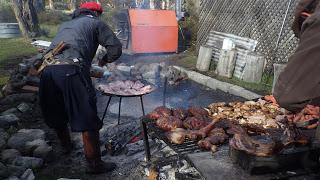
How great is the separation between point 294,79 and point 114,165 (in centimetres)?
374

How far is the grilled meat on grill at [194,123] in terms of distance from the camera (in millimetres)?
4367

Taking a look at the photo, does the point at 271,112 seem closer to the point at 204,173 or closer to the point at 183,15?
the point at 204,173

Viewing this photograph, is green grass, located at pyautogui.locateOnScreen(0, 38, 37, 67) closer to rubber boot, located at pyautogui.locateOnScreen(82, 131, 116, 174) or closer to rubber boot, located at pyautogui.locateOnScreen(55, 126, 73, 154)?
rubber boot, located at pyautogui.locateOnScreen(55, 126, 73, 154)

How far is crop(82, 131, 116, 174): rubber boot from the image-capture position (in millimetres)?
5285

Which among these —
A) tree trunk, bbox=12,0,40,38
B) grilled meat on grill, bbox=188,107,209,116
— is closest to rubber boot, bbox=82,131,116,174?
grilled meat on grill, bbox=188,107,209,116

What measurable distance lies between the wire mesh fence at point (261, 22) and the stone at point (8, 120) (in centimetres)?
770

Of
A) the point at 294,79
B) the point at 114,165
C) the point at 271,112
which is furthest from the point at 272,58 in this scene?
the point at 294,79

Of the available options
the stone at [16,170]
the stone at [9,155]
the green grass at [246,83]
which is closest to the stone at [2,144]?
the stone at [9,155]

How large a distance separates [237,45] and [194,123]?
322 inches

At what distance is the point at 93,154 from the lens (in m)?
5.35

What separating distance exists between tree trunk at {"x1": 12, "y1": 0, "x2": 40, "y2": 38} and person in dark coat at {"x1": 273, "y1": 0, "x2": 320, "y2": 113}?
18.5 m

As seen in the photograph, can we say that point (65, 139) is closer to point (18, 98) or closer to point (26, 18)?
point (18, 98)

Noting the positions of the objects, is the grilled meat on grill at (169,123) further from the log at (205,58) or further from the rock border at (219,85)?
the log at (205,58)

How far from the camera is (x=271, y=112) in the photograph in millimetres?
5027
